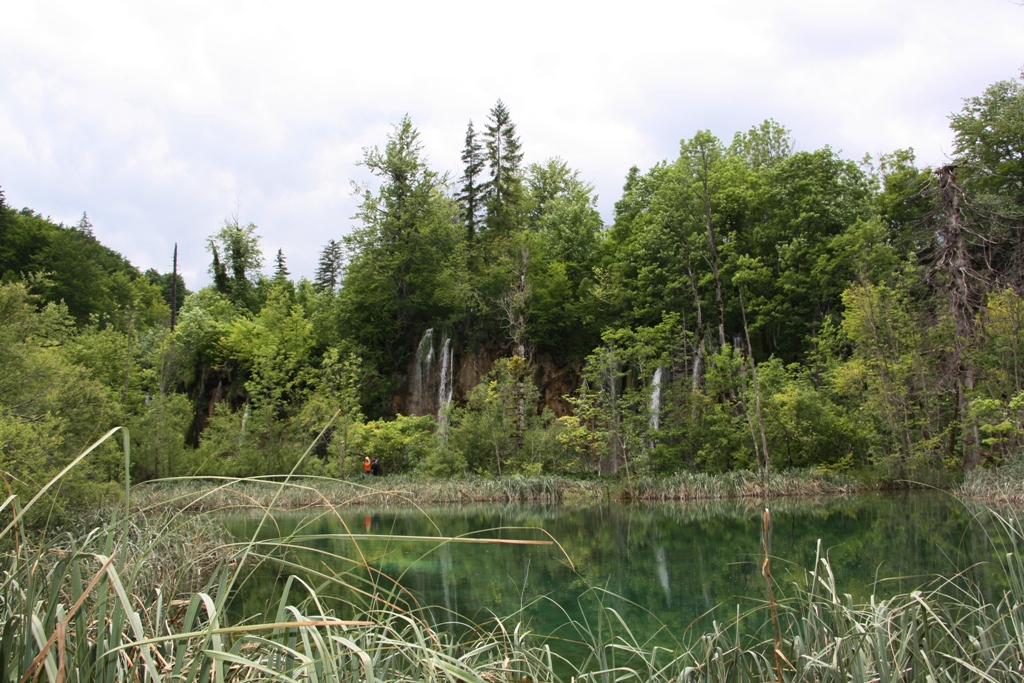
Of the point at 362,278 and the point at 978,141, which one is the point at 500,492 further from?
the point at 978,141

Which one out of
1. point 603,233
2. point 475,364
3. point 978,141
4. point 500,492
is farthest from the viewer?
point 603,233

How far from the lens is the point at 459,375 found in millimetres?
29141

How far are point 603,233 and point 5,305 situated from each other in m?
25.5

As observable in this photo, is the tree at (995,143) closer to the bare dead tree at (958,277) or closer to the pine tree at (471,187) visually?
the bare dead tree at (958,277)

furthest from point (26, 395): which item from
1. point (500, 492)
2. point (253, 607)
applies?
point (500, 492)

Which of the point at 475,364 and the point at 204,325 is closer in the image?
the point at 475,364

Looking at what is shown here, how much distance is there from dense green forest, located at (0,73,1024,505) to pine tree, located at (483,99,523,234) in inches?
4.4


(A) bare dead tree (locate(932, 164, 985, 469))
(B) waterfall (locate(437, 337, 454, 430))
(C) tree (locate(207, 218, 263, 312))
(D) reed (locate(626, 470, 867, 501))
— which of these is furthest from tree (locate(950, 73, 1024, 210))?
(C) tree (locate(207, 218, 263, 312))

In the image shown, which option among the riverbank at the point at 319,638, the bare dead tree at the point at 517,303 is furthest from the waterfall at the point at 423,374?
the riverbank at the point at 319,638

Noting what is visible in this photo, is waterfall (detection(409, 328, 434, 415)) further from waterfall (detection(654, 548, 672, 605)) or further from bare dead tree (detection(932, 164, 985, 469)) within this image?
waterfall (detection(654, 548, 672, 605))

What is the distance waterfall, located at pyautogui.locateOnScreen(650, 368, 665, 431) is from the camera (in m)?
22.0

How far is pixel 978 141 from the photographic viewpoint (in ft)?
75.5

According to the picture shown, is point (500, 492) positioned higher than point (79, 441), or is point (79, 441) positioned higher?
point (79, 441)

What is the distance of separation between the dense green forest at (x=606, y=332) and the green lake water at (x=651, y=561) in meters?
3.79
